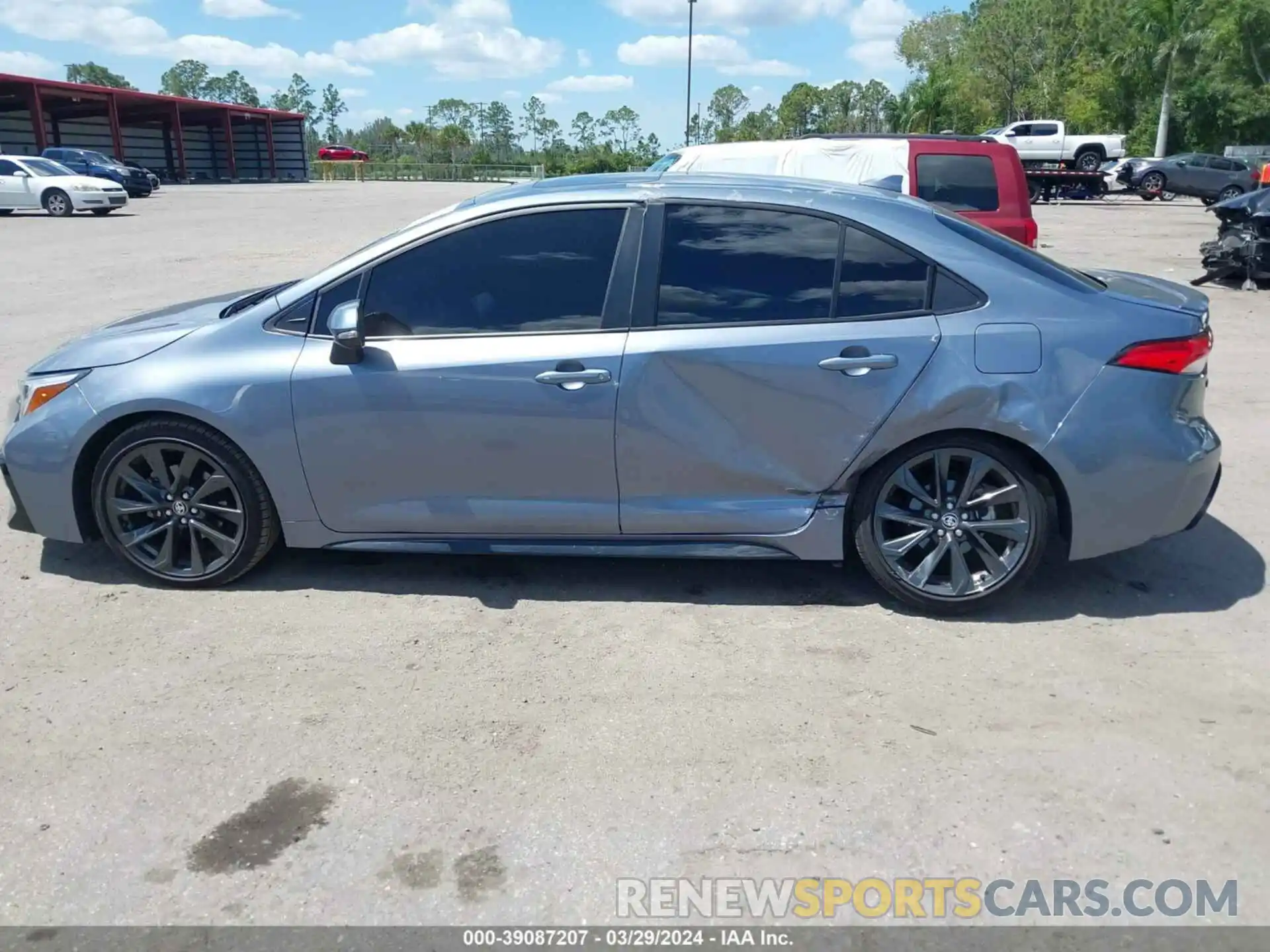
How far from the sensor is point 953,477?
411cm

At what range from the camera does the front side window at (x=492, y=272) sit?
4145 mm

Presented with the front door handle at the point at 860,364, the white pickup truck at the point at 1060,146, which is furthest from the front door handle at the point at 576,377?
the white pickup truck at the point at 1060,146

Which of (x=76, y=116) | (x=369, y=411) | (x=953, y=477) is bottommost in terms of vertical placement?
(x=953, y=477)

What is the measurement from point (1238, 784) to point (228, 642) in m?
3.50

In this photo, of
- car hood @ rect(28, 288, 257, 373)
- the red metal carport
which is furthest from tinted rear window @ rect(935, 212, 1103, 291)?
the red metal carport

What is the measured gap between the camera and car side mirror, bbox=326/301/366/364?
13.2ft

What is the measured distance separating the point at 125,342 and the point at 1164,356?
4231 mm

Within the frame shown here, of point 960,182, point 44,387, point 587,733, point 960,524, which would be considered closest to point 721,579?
point 960,524

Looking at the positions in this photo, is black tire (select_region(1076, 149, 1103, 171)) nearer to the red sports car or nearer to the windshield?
the windshield

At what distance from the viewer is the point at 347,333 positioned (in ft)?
13.3

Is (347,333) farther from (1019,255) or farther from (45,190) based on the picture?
(45,190)

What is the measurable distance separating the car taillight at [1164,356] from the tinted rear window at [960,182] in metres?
5.73
